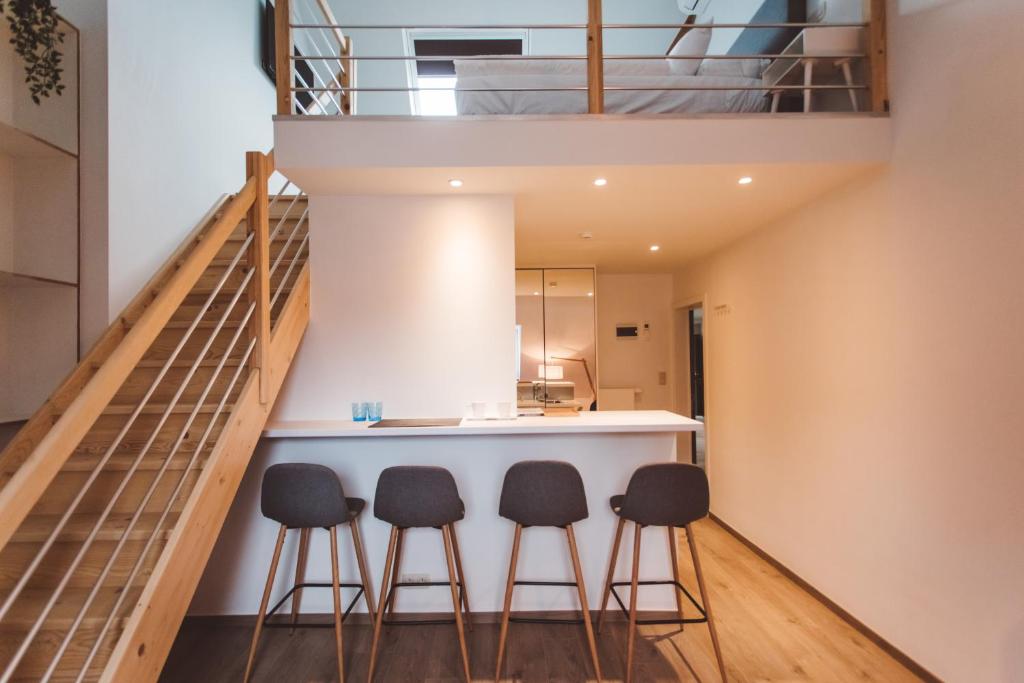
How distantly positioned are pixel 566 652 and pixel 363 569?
1092mm

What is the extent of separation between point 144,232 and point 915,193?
413 cm

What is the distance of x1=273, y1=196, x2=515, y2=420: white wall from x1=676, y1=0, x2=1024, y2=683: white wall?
1870 mm

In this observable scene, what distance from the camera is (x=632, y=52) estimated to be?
562cm

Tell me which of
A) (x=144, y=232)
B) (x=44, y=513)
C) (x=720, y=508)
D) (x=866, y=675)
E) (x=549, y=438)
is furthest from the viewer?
(x=720, y=508)

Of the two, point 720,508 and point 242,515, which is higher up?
point 242,515

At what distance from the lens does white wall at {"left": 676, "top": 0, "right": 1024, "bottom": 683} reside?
1.89 meters

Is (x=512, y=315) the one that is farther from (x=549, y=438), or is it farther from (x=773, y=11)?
(x=773, y=11)

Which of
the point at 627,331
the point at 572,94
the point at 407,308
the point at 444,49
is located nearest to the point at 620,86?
the point at 572,94

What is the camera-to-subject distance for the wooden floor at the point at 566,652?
7.45 feet

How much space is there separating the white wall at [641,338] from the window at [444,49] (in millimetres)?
2760

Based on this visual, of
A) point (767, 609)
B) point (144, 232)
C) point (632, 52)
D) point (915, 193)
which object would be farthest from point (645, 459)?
point (632, 52)

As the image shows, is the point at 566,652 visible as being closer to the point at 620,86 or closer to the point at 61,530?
the point at 61,530

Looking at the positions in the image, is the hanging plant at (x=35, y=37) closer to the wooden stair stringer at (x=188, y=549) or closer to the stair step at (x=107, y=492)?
the wooden stair stringer at (x=188, y=549)

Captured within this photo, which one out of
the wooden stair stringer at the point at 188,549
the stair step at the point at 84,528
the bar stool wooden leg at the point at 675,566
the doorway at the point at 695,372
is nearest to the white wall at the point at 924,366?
the bar stool wooden leg at the point at 675,566
